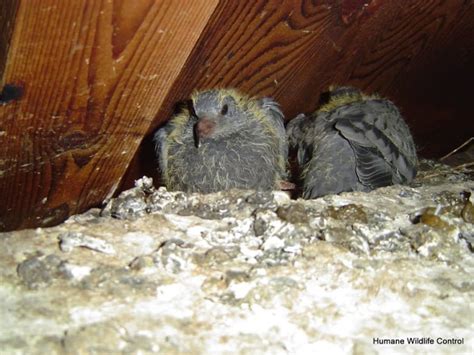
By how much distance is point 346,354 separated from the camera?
133 centimetres

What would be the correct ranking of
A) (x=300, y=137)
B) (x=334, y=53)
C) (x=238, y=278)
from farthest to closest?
(x=300, y=137) < (x=334, y=53) < (x=238, y=278)

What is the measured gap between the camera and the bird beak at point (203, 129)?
2.77m

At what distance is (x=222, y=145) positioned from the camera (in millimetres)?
2959

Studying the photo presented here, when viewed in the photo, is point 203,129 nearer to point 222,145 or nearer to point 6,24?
point 222,145

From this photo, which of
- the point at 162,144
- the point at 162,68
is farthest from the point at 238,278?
the point at 162,144

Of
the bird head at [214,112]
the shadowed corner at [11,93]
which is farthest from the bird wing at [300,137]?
the shadowed corner at [11,93]

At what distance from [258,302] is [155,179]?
6.51ft

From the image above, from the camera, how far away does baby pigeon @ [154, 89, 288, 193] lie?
285cm

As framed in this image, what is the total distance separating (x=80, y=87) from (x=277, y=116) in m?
1.45

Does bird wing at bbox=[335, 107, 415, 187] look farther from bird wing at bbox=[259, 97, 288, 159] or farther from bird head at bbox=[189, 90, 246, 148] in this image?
bird head at bbox=[189, 90, 246, 148]

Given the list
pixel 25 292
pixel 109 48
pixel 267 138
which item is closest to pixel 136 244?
pixel 25 292

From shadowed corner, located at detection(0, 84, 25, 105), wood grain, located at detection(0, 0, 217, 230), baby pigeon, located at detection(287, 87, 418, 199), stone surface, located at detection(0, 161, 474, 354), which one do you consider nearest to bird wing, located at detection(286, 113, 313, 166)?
baby pigeon, located at detection(287, 87, 418, 199)

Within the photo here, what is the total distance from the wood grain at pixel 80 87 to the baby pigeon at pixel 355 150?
39.4 inches

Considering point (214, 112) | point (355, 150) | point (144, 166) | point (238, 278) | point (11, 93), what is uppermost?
point (11, 93)
